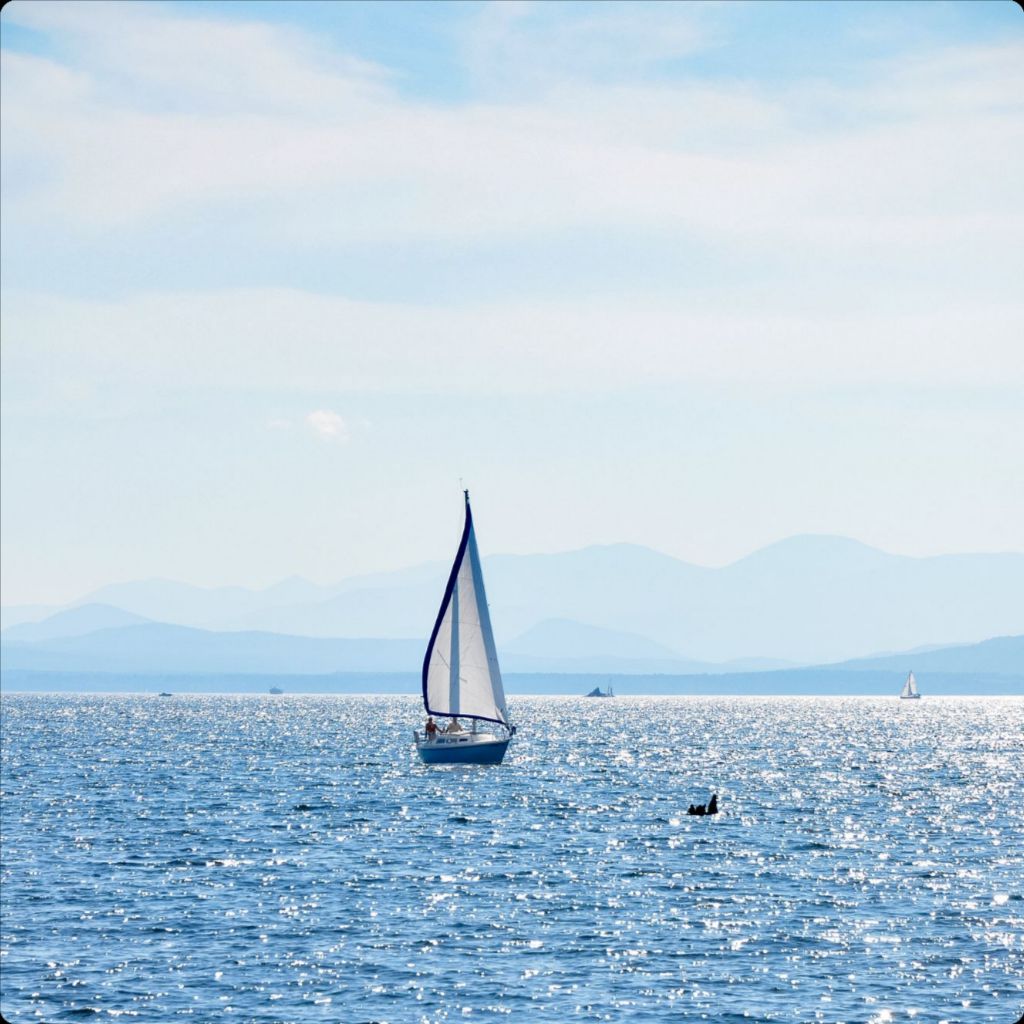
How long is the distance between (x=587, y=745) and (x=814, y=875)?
368 ft

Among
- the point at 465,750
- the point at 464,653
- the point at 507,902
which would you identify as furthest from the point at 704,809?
the point at 507,902

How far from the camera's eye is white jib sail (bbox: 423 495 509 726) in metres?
104

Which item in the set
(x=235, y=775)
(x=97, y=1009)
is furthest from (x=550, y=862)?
(x=235, y=775)

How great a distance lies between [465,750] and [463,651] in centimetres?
1119

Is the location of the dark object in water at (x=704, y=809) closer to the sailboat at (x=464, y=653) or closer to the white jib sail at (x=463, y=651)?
Answer: the sailboat at (x=464, y=653)

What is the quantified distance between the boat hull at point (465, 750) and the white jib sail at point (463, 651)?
5469 mm

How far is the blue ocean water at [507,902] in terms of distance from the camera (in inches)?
1660

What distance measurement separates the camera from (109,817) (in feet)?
275

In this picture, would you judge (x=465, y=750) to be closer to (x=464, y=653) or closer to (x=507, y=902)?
(x=464, y=653)

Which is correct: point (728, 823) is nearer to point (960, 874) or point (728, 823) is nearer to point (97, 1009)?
point (960, 874)

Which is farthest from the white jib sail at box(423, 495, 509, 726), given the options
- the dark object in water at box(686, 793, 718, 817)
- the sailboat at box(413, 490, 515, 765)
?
the dark object in water at box(686, 793, 718, 817)

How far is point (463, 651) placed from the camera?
104438 mm

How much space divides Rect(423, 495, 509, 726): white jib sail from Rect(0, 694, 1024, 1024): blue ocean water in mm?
6293

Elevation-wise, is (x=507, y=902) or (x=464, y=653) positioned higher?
(x=464, y=653)
